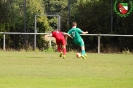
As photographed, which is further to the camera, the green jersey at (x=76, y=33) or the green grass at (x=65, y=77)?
the green jersey at (x=76, y=33)

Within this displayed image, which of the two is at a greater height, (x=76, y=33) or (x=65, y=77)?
(x=76, y=33)

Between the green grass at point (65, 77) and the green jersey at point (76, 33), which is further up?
the green jersey at point (76, 33)

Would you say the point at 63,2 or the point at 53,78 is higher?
the point at 63,2

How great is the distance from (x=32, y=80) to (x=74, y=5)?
23.9m

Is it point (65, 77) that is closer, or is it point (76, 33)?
point (65, 77)

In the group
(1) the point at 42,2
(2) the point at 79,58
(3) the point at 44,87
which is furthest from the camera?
(1) the point at 42,2

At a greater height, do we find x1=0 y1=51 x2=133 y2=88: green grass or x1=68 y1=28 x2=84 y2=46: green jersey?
x1=68 y1=28 x2=84 y2=46: green jersey

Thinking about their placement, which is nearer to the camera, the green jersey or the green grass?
the green grass

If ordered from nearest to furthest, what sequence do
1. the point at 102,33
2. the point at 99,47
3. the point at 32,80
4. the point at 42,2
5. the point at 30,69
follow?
the point at 32,80 < the point at 30,69 < the point at 99,47 < the point at 102,33 < the point at 42,2

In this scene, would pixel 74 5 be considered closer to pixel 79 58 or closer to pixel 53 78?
pixel 79 58

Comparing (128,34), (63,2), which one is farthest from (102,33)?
(63,2)

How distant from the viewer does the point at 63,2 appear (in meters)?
41.5

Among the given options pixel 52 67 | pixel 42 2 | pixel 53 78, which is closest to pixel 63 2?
pixel 42 2

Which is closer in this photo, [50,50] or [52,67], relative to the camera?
[52,67]
